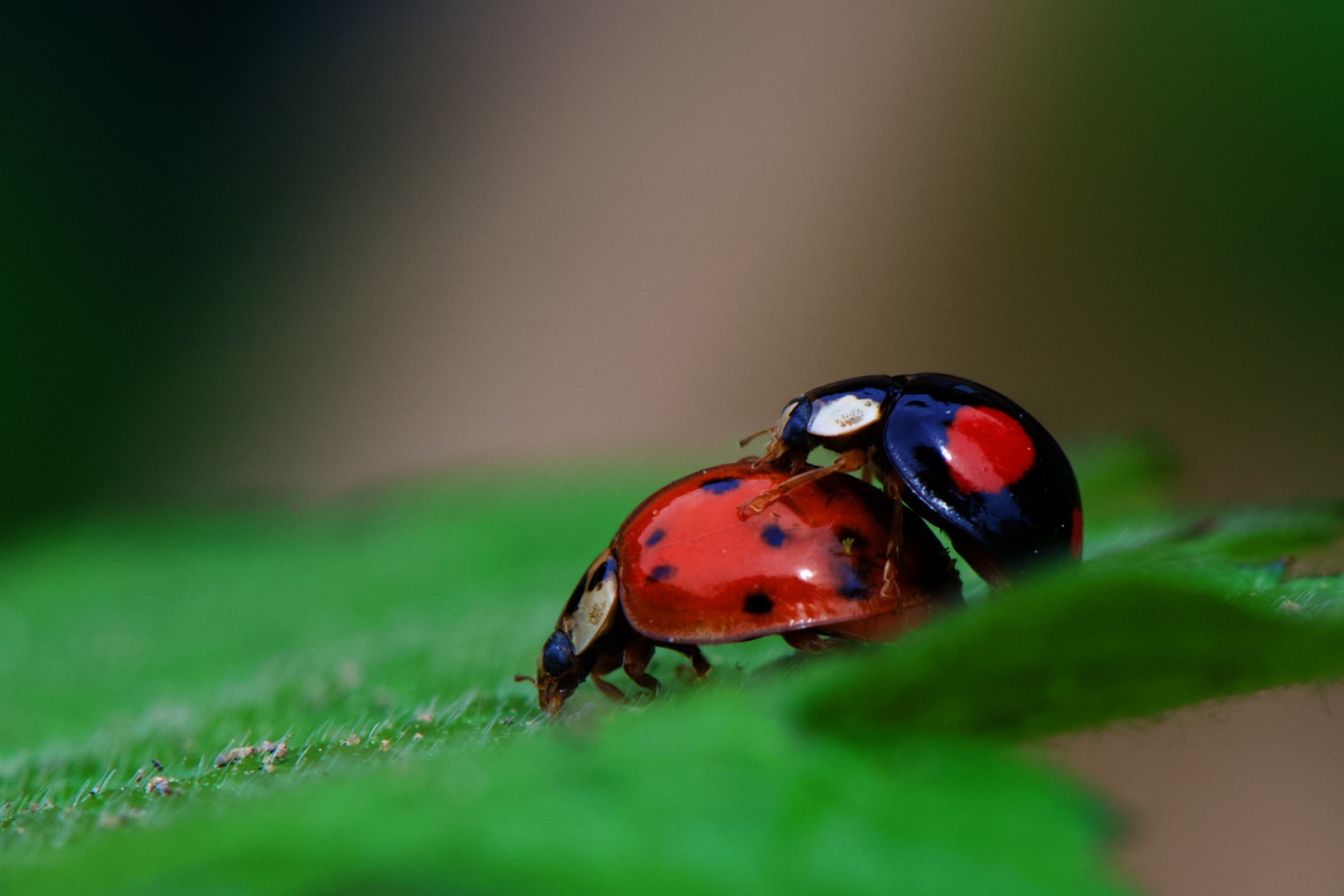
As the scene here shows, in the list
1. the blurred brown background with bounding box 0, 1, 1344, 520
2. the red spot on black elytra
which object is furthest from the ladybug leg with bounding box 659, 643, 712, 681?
the blurred brown background with bounding box 0, 1, 1344, 520

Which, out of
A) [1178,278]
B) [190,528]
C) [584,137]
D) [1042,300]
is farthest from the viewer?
[584,137]

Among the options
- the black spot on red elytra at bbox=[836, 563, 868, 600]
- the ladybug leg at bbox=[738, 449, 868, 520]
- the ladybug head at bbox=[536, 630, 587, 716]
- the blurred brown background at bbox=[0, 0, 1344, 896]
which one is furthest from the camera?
the blurred brown background at bbox=[0, 0, 1344, 896]

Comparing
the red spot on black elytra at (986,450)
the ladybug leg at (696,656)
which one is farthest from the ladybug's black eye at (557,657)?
the red spot on black elytra at (986,450)

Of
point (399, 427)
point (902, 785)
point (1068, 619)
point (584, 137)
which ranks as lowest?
point (399, 427)

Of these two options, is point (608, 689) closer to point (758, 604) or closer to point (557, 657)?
point (557, 657)

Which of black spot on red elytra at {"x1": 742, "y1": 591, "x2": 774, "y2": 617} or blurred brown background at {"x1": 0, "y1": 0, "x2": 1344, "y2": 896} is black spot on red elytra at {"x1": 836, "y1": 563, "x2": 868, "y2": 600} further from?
blurred brown background at {"x1": 0, "y1": 0, "x2": 1344, "y2": 896}

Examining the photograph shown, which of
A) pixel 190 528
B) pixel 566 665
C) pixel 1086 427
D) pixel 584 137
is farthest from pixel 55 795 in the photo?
pixel 584 137

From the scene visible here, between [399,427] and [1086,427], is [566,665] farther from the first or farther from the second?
[399,427]
